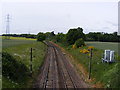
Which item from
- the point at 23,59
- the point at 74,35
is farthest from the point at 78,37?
the point at 23,59

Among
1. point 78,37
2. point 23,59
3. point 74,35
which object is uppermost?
point 74,35

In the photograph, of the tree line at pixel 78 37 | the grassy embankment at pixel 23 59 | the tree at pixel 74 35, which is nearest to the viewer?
the grassy embankment at pixel 23 59

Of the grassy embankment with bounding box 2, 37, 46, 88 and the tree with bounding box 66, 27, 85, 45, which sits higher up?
the tree with bounding box 66, 27, 85, 45

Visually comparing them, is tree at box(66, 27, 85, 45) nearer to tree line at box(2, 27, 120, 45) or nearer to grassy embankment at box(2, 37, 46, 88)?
tree line at box(2, 27, 120, 45)

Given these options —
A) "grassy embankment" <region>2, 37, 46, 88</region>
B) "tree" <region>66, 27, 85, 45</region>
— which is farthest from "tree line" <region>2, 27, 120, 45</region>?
"grassy embankment" <region>2, 37, 46, 88</region>

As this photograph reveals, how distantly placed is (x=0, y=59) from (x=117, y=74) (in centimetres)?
1690

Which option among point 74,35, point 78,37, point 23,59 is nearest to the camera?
point 23,59

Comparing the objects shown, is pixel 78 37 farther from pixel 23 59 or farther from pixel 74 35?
pixel 23 59

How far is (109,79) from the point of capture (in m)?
28.8

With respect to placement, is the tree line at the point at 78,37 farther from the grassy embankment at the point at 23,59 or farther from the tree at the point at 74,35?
the grassy embankment at the point at 23,59

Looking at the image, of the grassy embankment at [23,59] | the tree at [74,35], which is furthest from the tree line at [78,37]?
the grassy embankment at [23,59]

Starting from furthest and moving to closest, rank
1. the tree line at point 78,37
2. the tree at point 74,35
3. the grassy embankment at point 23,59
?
the tree line at point 78,37 → the tree at point 74,35 → the grassy embankment at point 23,59

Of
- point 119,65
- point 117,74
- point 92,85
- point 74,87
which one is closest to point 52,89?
point 74,87

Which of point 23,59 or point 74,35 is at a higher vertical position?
point 74,35
